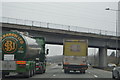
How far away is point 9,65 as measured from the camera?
19141 millimetres

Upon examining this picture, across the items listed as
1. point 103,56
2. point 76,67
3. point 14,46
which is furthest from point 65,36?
point 14,46

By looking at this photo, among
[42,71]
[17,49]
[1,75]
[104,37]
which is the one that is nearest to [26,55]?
[17,49]

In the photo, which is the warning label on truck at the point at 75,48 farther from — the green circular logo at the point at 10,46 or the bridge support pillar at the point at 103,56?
the bridge support pillar at the point at 103,56

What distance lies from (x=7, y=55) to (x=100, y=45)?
3958cm

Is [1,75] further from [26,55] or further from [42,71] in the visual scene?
[42,71]

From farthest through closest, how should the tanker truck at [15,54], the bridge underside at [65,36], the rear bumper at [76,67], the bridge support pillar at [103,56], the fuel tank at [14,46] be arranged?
the bridge support pillar at [103,56], the bridge underside at [65,36], the rear bumper at [76,67], the fuel tank at [14,46], the tanker truck at [15,54]

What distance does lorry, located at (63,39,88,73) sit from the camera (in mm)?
28281

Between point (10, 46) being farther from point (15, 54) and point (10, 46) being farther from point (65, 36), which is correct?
point (65, 36)

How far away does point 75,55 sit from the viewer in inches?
1118

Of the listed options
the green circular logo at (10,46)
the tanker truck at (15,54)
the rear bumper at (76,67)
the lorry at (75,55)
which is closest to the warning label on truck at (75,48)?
the lorry at (75,55)

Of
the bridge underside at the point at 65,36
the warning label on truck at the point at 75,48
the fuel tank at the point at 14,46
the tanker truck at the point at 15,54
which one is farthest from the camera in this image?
the bridge underside at the point at 65,36

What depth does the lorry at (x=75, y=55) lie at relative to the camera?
92.8 feet

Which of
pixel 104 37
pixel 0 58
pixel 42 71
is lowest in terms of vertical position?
pixel 42 71

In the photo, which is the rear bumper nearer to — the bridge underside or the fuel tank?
the fuel tank
